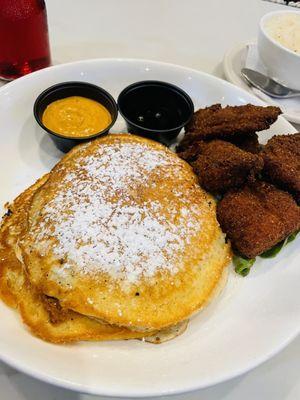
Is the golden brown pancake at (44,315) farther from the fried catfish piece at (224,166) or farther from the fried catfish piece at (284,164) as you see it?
the fried catfish piece at (284,164)

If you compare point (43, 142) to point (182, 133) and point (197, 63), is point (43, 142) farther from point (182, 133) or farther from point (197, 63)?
point (197, 63)

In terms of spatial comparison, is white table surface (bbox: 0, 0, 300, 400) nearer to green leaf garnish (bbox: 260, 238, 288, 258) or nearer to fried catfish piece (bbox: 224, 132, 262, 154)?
fried catfish piece (bbox: 224, 132, 262, 154)

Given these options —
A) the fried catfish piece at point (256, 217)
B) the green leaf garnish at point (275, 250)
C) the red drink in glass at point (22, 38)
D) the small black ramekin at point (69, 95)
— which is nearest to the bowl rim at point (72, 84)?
the small black ramekin at point (69, 95)

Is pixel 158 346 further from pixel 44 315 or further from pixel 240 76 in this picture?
pixel 240 76

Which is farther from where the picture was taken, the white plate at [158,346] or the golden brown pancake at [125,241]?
the golden brown pancake at [125,241]

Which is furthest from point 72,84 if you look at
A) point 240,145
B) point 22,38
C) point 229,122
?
point 240,145

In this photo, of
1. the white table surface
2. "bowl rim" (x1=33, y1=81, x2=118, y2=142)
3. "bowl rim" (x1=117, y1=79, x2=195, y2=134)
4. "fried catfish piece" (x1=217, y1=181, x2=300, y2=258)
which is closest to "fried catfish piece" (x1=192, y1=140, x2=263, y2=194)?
"fried catfish piece" (x1=217, y1=181, x2=300, y2=258)

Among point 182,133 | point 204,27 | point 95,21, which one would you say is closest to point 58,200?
point 182,133
